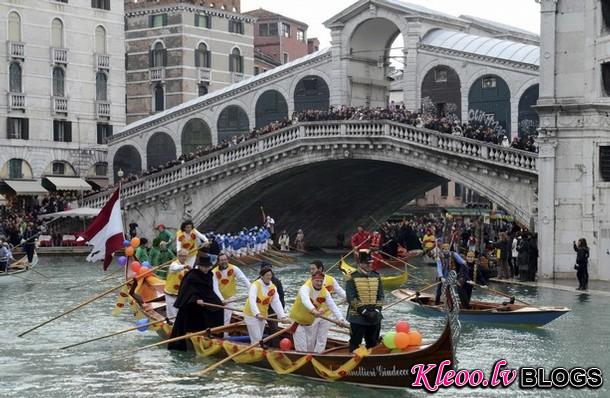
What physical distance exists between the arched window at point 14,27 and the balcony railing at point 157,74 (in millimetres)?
13271

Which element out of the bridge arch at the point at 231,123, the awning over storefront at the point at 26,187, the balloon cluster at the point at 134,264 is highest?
the bridge arch at the point at 231,123

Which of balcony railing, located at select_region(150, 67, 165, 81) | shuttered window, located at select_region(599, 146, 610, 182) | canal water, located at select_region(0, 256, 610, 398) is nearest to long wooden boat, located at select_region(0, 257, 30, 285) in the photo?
canal water, located at select_region(0, 256, 610, 398)

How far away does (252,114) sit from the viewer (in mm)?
56875

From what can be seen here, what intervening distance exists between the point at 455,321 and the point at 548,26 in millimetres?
19672

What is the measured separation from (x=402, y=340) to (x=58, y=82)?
142 feet

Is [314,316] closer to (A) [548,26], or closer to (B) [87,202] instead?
(A) [548,26]

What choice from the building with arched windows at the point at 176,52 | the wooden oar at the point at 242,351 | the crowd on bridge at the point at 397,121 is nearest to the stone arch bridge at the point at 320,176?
the crowd on bridge at the point at 397,121

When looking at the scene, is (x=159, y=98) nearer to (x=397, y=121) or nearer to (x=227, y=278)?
(x=397, y=121)

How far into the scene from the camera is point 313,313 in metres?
18.8

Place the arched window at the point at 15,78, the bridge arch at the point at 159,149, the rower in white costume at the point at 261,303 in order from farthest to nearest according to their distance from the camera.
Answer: the bridge arch at the point at 159,149 < the arched window at the point at 15,78 < the rower in white costume at the point at 261,303

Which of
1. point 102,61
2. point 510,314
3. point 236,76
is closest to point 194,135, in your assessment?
point 102,61

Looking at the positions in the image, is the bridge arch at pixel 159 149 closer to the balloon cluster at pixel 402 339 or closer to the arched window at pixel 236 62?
the arched window at pixel 236 62

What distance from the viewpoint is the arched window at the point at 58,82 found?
2295 inches

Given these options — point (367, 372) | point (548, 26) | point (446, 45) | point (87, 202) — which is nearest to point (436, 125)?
point (446, 45)
